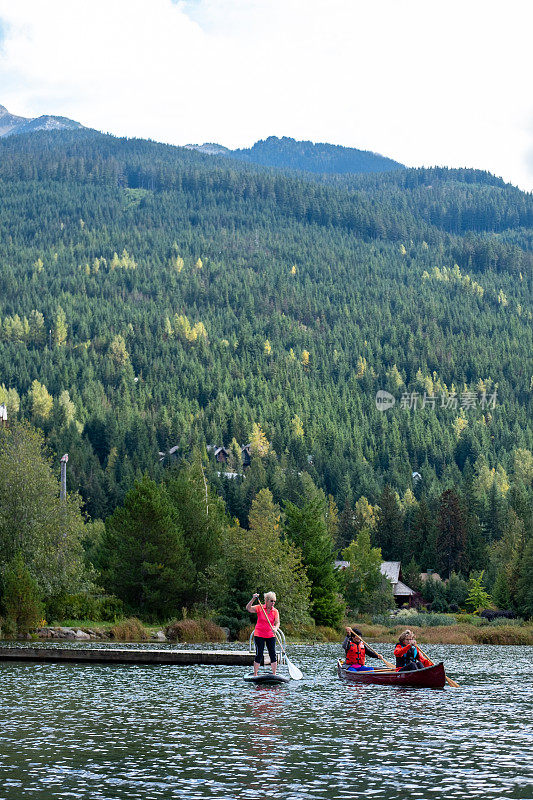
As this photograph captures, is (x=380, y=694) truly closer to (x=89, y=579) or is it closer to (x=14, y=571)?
(x=14, y=571)

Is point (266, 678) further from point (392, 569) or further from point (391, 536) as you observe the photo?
point (391, 536)

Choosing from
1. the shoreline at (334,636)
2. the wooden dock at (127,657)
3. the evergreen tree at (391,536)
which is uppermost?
the evergreen tree at (391,536)

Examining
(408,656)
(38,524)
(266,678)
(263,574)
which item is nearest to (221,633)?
(263,574)

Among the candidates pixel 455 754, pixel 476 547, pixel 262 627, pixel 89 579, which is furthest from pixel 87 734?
pixel 476 547

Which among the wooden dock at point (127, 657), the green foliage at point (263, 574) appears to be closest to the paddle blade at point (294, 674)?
the wooden dock at point (127, 657)

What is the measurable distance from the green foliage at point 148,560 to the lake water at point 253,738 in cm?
3667

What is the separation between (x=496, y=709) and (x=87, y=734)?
14.9 m

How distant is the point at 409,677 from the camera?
4119 centimetres

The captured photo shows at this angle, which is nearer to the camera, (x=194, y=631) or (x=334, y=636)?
(x=194, y=631)

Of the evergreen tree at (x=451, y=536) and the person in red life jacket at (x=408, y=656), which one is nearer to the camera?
the person in red life jacket at (x=408, y=656)

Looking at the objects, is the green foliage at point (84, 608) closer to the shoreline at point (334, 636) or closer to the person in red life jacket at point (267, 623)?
the shoreline at point (334, 636)

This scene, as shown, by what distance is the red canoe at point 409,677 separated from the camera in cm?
4069

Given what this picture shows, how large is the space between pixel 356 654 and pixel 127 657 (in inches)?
516

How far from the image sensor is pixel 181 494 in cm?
9331
